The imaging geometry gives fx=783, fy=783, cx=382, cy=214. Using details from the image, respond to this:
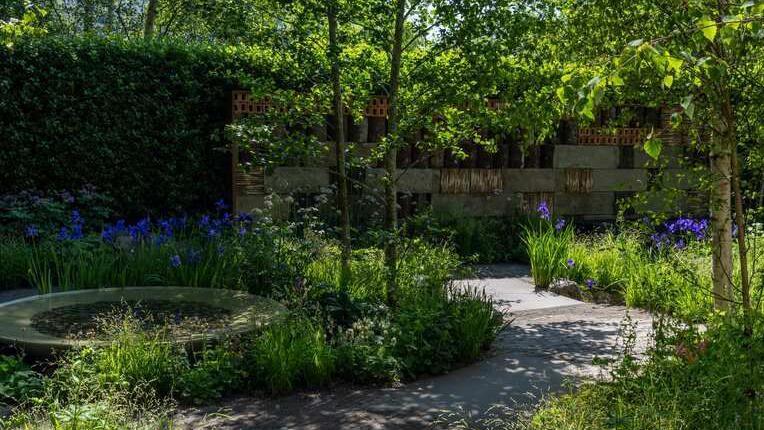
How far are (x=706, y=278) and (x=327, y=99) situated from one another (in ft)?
11.4

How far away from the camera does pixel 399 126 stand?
6051 millimetres

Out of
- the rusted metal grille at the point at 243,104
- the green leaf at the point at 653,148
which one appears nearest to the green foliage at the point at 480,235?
the rusted metal grille at the point at 243,104

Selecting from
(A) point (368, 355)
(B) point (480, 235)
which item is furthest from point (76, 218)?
(B) point (480, 235)

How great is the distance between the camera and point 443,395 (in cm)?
420

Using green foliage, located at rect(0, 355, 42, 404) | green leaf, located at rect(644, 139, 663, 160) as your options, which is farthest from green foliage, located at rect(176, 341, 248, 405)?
green leaf, located at rect(644, 139, 663, 160)

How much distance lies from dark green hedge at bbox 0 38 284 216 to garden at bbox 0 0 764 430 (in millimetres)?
25

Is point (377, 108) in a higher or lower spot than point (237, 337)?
higher

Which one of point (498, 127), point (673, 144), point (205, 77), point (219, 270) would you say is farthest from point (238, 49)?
point (673, 144)

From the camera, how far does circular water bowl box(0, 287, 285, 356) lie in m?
4.46

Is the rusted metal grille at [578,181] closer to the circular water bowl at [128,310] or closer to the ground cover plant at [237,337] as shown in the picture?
the ground cover plant at [237,337]

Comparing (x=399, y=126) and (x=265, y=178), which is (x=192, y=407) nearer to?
(x=399, y=126)

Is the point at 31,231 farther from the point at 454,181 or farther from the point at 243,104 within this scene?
the point at 454,181

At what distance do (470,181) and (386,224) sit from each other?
3.53m

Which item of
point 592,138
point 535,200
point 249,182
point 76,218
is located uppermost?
point 592,138
